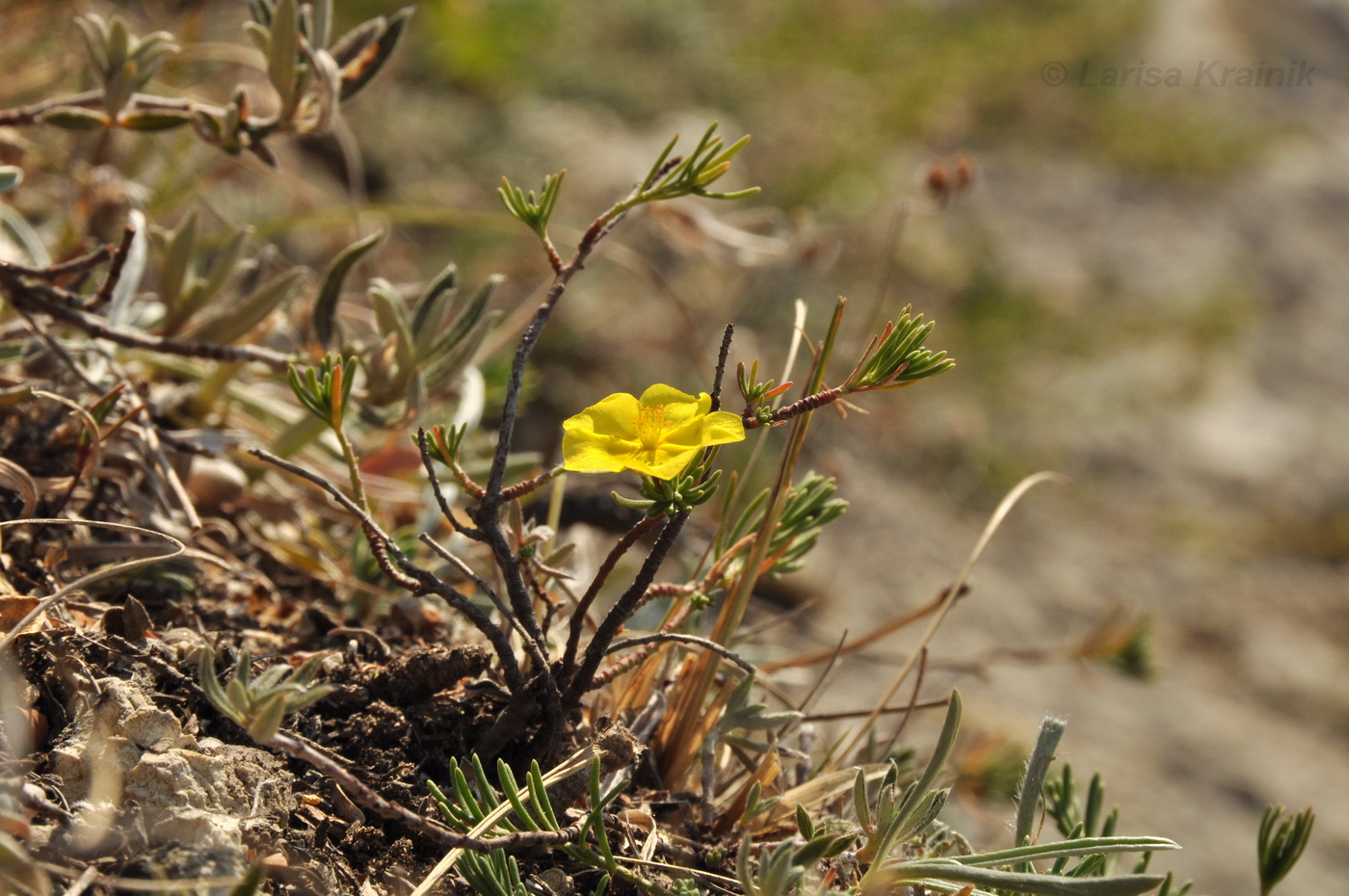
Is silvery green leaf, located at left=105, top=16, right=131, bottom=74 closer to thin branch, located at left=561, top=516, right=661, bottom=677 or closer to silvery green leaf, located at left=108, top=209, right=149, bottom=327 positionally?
silvery green leaf, located at left=108, top=209, right=149, bottom=327

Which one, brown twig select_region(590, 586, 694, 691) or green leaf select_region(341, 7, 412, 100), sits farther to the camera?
green leaf select_region(341, 7, 412, 100)

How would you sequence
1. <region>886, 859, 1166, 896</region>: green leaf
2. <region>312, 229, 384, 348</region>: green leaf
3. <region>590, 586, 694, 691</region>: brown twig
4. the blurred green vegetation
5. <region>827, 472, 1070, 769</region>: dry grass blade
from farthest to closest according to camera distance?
the blurred green vegetation → <region>312, 229, 384, 348</region>: green leaf → <region>827, 472, 1070, 769</region>: dry grass blade → <region>590, 586, 694, 691</region>: brown twig → <region>886, 859, 1166, 896</region>: green leaf

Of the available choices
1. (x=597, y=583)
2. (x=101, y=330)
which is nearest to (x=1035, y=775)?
(x=597, y=583)

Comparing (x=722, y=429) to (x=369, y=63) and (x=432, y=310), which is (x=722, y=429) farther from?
(x=369, y=63)

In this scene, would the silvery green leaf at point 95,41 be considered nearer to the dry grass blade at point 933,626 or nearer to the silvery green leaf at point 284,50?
the silvery green leaf at point 284,50

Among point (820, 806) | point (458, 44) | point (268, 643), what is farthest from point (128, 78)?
point (458, 44)

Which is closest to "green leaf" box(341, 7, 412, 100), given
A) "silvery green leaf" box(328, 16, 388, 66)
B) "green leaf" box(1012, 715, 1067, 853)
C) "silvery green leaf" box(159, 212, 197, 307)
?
"silvery green leaf" box(328, 16, 388, 66)

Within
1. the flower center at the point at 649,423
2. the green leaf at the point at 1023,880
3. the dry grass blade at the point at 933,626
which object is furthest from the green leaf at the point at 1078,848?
the flower center at the point at 649,423

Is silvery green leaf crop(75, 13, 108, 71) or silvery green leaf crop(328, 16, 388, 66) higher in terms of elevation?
silvery green leaf crop(328, 16, 388, 66)
